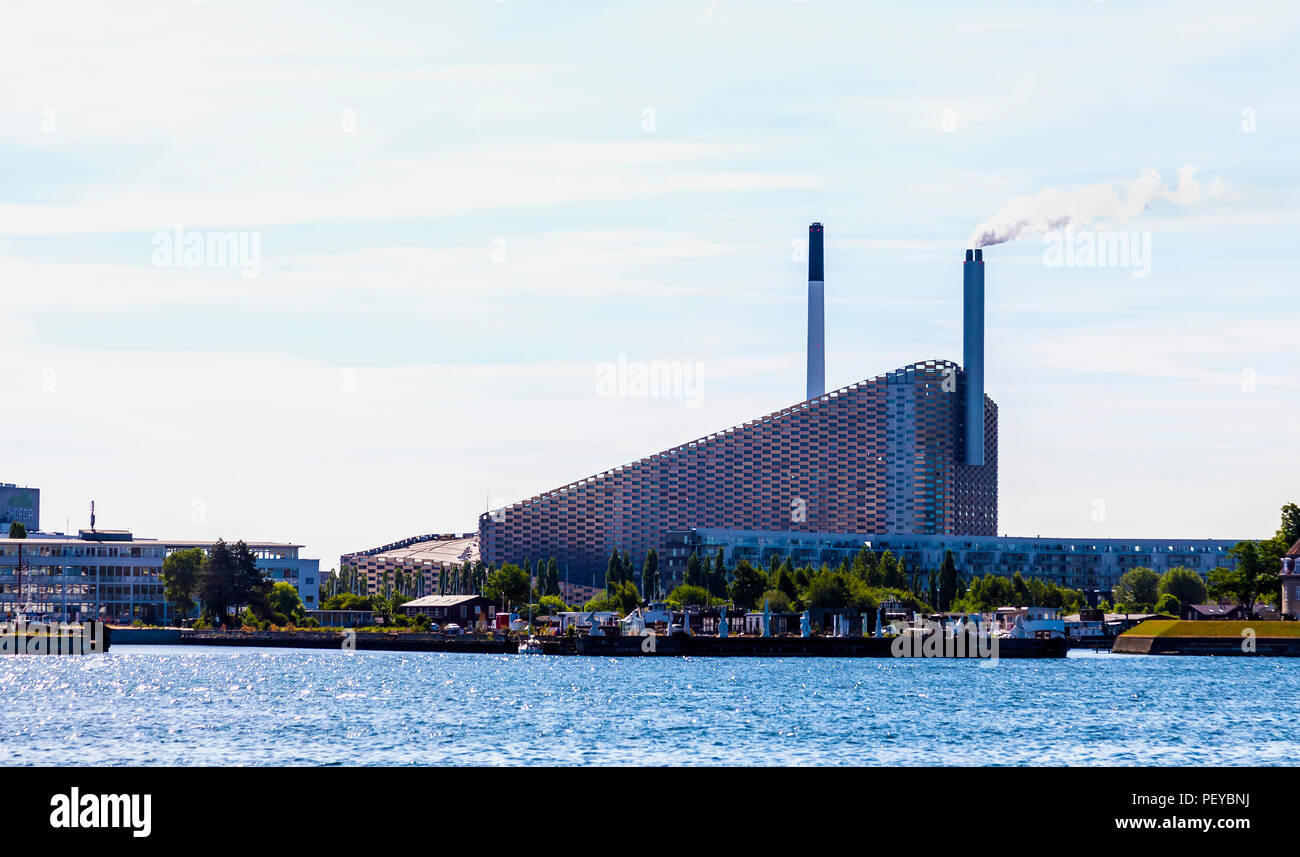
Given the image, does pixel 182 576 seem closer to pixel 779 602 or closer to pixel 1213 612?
pixel 779 602

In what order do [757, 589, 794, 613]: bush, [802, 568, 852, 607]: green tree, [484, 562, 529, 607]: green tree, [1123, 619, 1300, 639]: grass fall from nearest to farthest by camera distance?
[1123, 619, 1300, 639]: grass, [802, 568, 852, 607]: green tree, [757, 589, 794, 613]: bush, [484, 562, 529, 607]: green tree

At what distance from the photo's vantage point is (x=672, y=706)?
72688mm

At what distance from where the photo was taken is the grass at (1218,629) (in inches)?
5522

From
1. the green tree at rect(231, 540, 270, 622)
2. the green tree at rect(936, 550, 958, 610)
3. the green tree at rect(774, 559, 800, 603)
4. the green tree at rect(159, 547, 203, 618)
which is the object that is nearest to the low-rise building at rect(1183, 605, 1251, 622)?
the green tree at rect(936, 550, 958, 610)

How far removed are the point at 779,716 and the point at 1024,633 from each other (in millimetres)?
88720

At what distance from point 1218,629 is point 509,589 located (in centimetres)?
7830

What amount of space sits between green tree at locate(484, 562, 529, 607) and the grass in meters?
70.2

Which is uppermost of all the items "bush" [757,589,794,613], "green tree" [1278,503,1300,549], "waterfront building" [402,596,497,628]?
"green tree" [1278,503,1300,549]

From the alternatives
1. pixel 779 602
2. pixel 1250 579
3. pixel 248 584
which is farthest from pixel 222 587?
pixel 1250 579

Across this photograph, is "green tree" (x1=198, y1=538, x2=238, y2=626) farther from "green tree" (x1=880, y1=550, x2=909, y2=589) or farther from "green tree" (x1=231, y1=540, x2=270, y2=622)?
"green tree" (x1=880, y1=550, x2=909, y2=589)

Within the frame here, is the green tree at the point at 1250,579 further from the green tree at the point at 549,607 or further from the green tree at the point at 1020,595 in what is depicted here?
the green tree at the point at 549,607

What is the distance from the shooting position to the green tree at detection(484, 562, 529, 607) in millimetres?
189000
